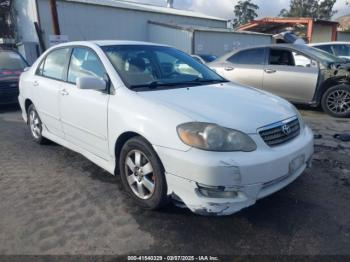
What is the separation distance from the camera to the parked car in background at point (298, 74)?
6.79 m

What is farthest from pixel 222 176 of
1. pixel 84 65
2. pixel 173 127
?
pixel 84 65

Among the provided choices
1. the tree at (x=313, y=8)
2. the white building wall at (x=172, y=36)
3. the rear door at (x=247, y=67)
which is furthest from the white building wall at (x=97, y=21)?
the tree at (x=313, y=8)

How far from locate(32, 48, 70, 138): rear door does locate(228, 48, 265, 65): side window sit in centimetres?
459

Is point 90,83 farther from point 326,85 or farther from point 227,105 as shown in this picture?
point 326,85

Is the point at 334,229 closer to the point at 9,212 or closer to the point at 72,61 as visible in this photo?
the point at 9,212

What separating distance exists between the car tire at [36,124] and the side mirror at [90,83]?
6.68 ft

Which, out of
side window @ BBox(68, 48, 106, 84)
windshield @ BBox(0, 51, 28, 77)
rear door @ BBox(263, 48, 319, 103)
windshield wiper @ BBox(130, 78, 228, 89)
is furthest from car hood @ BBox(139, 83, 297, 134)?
windshield @ BBox(0, 51, 28, 77)

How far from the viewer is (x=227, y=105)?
10.3ft

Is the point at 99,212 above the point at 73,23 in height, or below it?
below

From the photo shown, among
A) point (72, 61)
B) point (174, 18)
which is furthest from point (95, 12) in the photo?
point (72, 61)

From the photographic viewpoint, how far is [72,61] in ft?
13.9

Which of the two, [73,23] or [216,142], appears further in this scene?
[73,23]

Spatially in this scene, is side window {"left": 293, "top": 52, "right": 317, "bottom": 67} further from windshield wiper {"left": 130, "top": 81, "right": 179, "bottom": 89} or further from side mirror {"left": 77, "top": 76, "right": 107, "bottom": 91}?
side mirror {"left": 77, "top": 76, "right": 107, "bottom": 91}

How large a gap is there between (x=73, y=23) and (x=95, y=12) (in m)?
1.87
